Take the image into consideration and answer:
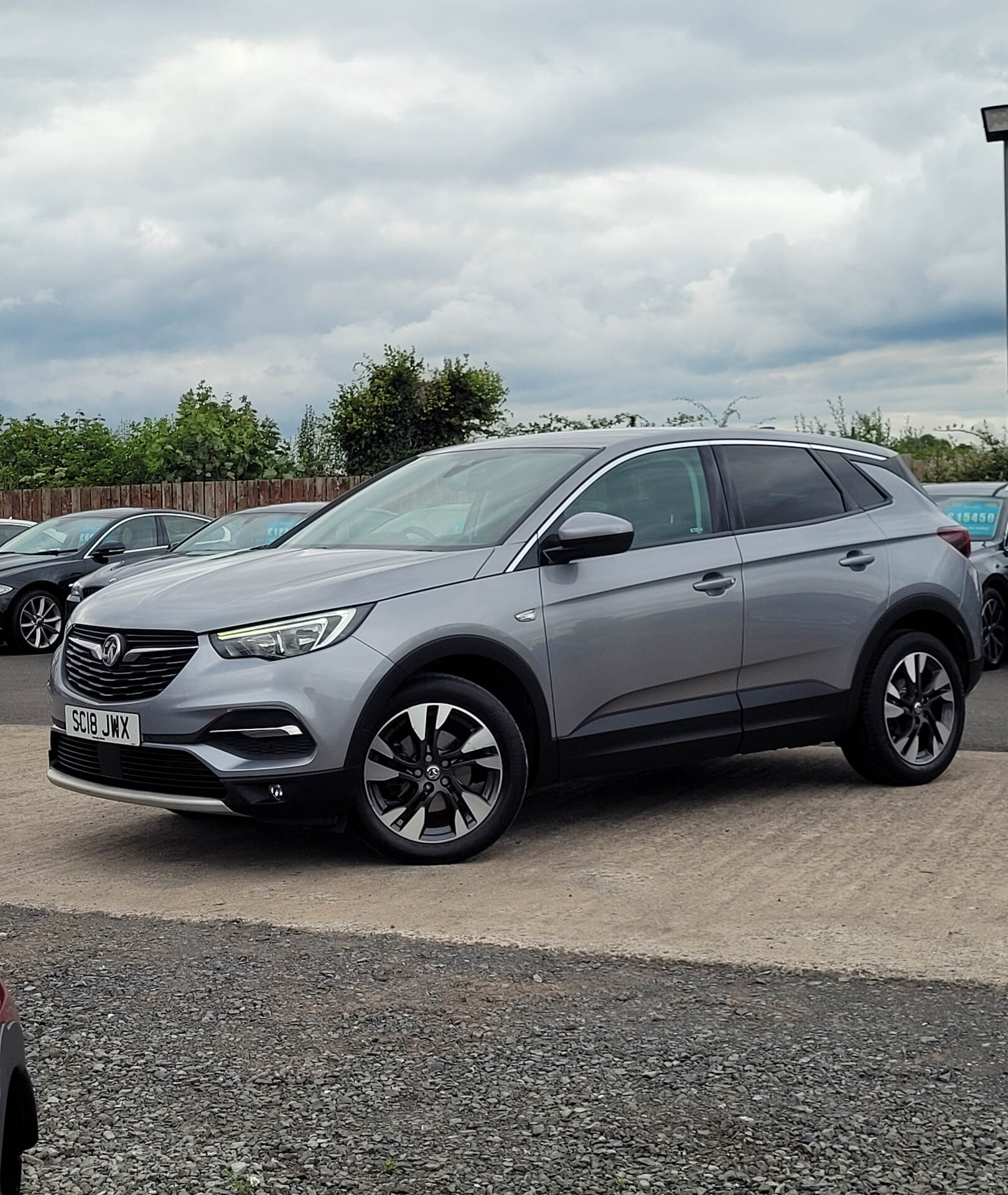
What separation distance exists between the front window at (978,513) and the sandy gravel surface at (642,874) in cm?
643

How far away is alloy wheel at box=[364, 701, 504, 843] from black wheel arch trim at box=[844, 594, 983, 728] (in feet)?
7.11

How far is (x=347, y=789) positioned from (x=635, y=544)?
1757 mm

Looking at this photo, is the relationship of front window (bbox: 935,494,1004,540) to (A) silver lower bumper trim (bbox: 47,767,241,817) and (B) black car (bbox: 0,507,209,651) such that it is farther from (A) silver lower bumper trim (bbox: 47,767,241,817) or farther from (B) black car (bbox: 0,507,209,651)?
(A) silver lower bumper trim (bbox: 47,767,241,817)

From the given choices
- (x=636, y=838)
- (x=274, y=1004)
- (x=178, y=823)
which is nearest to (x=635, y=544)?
(x=636, y=838)

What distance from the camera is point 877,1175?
329 cm

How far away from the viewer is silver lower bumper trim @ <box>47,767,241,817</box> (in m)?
6.05

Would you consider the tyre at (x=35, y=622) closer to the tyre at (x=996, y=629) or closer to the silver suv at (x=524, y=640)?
the tyre at (x=996, y=629)

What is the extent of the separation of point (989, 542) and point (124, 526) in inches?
402

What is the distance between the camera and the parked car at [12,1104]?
254cm

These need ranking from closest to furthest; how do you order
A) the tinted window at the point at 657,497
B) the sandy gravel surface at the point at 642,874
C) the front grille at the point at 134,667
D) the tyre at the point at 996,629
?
1. the sandy gravel surface at the point at 642,874
2. the front grille at the point at 134,667
3. the tinted window at the point at 657,497
4. the tyre at the point at 996,629

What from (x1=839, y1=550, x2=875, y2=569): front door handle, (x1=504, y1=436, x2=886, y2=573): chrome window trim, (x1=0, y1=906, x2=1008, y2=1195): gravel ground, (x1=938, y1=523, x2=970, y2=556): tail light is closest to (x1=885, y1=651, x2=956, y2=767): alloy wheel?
(x1=839, y1=550, x2=875, y2=569): front door handle

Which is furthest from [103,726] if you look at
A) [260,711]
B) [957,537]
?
[957,537]

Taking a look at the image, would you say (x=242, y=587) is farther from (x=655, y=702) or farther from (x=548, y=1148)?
(x=548, y=1148)

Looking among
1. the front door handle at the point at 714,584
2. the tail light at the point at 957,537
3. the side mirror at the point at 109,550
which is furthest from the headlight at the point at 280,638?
the side mirror at the point at 109,550
